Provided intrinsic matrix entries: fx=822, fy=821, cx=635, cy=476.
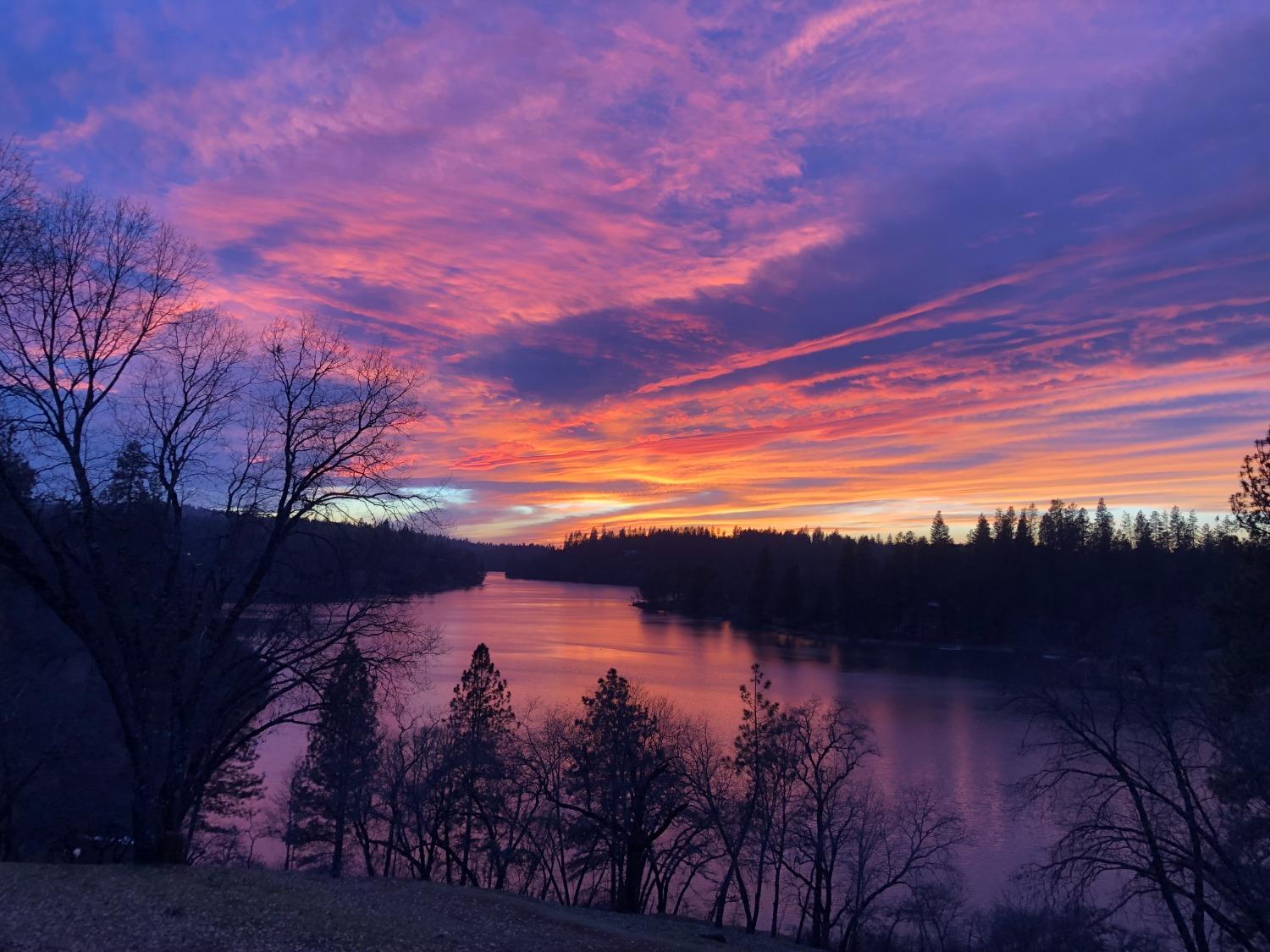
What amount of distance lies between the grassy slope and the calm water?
6.08 metres

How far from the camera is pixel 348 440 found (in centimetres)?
1176

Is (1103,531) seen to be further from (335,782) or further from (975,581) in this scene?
(335,782)

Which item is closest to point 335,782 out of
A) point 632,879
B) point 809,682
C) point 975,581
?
point 632,879

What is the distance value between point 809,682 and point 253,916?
144 feet

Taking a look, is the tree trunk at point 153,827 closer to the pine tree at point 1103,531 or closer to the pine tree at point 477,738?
the pine tree at point 477,738

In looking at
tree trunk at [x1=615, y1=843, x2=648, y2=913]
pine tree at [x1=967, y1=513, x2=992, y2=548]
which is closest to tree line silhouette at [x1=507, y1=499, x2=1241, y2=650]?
pine tree at [x1=967, y1=513, x2=992, y2=548]

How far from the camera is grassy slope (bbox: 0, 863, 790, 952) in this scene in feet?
23.7

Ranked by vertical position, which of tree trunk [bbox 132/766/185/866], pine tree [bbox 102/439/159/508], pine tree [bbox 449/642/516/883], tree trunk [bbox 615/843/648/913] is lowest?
tree trunk [bbox 615/843/648/913]

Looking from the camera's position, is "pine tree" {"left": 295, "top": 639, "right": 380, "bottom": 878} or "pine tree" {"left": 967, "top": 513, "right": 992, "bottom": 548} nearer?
"pine tree" {"left": 295, "top": 639, "right": 380, "bottom": 878}

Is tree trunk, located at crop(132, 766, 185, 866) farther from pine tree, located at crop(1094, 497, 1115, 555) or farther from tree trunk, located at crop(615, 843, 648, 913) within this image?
pine tree, located at crop(1094, 497, 1115, 555)

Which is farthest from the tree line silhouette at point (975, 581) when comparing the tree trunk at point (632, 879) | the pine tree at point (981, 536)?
the tree trunk at point (632, 879)

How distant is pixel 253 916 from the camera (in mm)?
8242

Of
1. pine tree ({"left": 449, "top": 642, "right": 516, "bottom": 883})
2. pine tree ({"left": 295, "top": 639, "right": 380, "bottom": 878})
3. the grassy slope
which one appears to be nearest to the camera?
the grassy slope

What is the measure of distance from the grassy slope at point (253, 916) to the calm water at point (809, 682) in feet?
19.9
